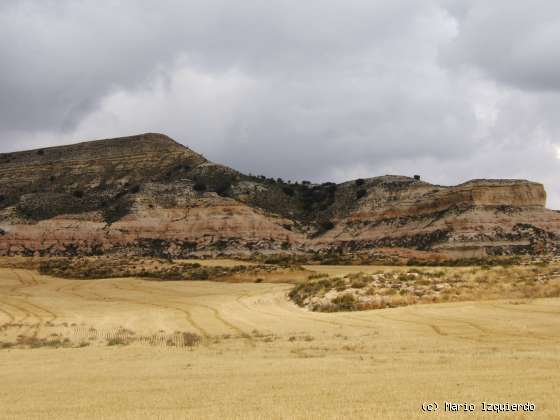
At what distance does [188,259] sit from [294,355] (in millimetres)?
67063

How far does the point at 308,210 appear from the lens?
97938mm

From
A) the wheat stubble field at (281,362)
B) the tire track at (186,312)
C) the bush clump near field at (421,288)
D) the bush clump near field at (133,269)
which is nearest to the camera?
the wheat stubble field at (281,362)

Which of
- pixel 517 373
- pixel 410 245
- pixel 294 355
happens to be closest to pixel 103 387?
pixel 294 355

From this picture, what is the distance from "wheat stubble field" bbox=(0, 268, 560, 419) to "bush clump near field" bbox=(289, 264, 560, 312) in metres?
2.09

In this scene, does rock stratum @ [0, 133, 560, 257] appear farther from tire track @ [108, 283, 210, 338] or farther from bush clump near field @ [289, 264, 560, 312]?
bush clump near field @ [289, 264, 560, 312]

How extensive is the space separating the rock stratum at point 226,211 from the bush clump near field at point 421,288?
39.9 meters

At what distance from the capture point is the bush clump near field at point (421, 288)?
1005 inches

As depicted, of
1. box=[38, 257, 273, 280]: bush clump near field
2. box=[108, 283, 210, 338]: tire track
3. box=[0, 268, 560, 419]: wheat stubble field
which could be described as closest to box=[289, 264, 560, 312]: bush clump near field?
box=[0, 268, 560, 419]: wheat stubble field

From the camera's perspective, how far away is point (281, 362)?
1192 cm

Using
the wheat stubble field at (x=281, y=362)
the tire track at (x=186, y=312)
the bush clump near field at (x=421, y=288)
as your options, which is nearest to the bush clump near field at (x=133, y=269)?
the tire track at (x=186, y=312)

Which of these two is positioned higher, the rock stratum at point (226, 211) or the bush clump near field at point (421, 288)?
the rock stratum at point (226, 211)

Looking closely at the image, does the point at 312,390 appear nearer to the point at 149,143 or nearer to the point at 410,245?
the point at 410,245

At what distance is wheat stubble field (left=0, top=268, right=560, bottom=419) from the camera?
25.7 ft

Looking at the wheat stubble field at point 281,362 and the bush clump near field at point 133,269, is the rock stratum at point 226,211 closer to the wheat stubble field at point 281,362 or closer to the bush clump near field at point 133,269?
the bush clump near field at point 133,269
